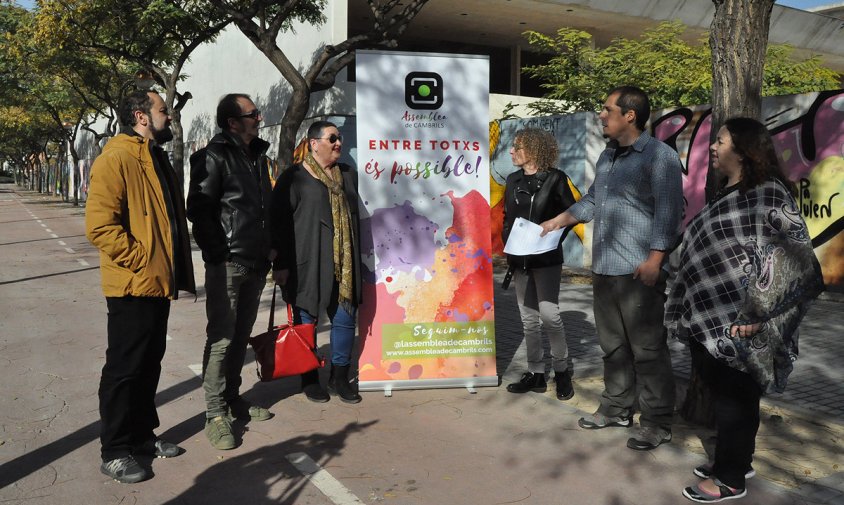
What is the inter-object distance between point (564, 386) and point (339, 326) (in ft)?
5.43

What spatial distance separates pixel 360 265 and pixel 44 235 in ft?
59.4

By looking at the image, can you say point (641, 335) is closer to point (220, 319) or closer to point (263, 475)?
point (263, 475)

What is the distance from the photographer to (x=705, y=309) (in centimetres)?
344

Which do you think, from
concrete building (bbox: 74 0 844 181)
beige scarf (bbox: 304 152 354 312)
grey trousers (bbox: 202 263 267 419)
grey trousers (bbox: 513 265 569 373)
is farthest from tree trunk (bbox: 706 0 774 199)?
concrete building (bbox: 74 0 844 181)

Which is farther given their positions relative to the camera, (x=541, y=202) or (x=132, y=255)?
(x=541, y=202)

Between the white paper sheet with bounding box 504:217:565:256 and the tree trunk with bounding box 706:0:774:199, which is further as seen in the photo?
the white paper sheet with bounding box 504:217:565:256

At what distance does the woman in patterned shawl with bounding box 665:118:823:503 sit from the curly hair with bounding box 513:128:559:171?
63.0 inches

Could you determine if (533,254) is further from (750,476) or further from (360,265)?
(750,476)

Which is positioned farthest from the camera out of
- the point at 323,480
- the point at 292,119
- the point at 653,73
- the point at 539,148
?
the point at 653,73

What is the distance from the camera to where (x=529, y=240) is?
4.77 m

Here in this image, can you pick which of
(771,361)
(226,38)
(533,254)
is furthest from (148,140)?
(226,38)

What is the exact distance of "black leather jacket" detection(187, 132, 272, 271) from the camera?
13.6 feet

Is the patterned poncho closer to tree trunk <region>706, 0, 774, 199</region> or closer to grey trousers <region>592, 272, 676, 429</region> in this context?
grey trousers <region>592, 272, 676, 429</region>

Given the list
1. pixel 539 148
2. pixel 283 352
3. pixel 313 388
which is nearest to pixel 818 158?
pixel 539 148
